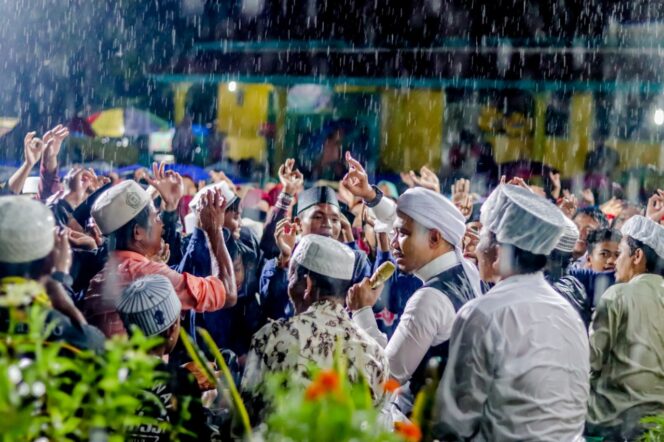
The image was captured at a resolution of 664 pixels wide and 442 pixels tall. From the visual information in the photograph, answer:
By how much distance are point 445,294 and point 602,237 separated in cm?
238

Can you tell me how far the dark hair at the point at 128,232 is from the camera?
12.1 feet

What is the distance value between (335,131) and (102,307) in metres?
8.38

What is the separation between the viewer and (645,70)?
35.1 ft

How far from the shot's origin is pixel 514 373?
115 inches

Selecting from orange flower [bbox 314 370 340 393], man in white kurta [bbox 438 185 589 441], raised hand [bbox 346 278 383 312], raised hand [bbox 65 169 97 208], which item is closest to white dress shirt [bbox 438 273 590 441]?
man in white kurta [bbox 438 185 589 441]

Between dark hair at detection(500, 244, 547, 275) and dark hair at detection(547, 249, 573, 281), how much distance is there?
145cm

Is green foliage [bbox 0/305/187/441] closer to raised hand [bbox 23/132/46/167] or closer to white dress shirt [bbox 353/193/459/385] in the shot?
white dress shirt [bbox 353/193/459/385]

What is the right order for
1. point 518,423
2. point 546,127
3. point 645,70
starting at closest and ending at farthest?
point 518,423 → point 645,70 → point 546,127

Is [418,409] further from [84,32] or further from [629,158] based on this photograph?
[84,32]

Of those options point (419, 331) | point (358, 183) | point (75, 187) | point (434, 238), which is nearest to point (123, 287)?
point (419, 331)

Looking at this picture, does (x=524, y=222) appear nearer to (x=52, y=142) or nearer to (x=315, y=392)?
(x=315, y=392)

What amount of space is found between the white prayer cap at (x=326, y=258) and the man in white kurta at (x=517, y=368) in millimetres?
419

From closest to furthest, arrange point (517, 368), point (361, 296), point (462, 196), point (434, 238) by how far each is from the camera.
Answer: point (517, 368) < point (361, 296) < point (434, 238) < point (462, 196)

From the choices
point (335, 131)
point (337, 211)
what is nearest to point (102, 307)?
point (337, 211)
